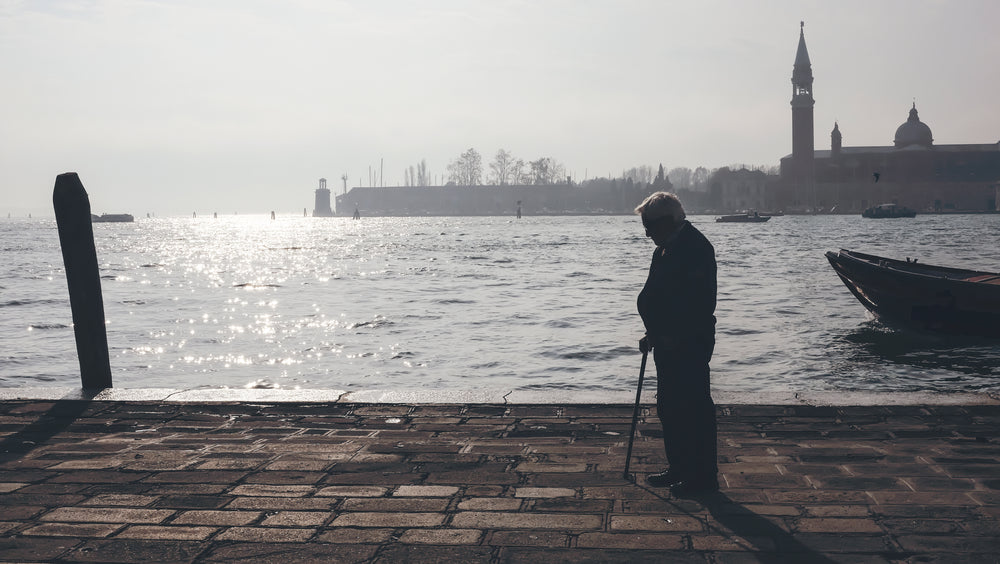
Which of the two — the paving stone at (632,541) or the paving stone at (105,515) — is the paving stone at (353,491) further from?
the paving stone at (632,541)

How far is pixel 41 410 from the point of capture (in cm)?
639

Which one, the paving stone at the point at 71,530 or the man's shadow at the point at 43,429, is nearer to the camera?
the paving stone at the point at 71,530

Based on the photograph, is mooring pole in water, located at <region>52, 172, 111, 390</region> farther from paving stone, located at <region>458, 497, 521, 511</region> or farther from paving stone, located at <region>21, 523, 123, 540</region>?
paving stone, located at <region>458, 497, 521, 511</region>

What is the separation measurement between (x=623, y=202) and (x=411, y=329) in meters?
151

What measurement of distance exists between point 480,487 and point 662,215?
1659mm

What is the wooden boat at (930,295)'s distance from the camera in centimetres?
1461

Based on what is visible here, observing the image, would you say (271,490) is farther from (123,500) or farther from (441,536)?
(441,536)

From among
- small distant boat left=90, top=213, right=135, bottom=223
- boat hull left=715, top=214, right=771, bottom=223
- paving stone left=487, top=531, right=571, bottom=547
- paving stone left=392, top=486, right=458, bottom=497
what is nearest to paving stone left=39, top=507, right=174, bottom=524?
paving stone left=392, top=486, right=458, bottom=497

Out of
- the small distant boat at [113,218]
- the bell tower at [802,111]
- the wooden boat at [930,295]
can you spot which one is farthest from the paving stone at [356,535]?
the small distant boat at [113,218]

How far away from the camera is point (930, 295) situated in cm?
1548

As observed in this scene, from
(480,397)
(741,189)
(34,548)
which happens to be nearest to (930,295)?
(480,397)

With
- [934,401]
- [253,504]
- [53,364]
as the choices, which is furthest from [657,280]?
[53,364]

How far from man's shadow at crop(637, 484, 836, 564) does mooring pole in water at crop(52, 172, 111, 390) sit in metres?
5.15

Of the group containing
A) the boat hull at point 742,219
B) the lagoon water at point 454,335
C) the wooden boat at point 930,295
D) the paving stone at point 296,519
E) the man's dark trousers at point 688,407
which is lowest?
the boat hull at point 742,219
